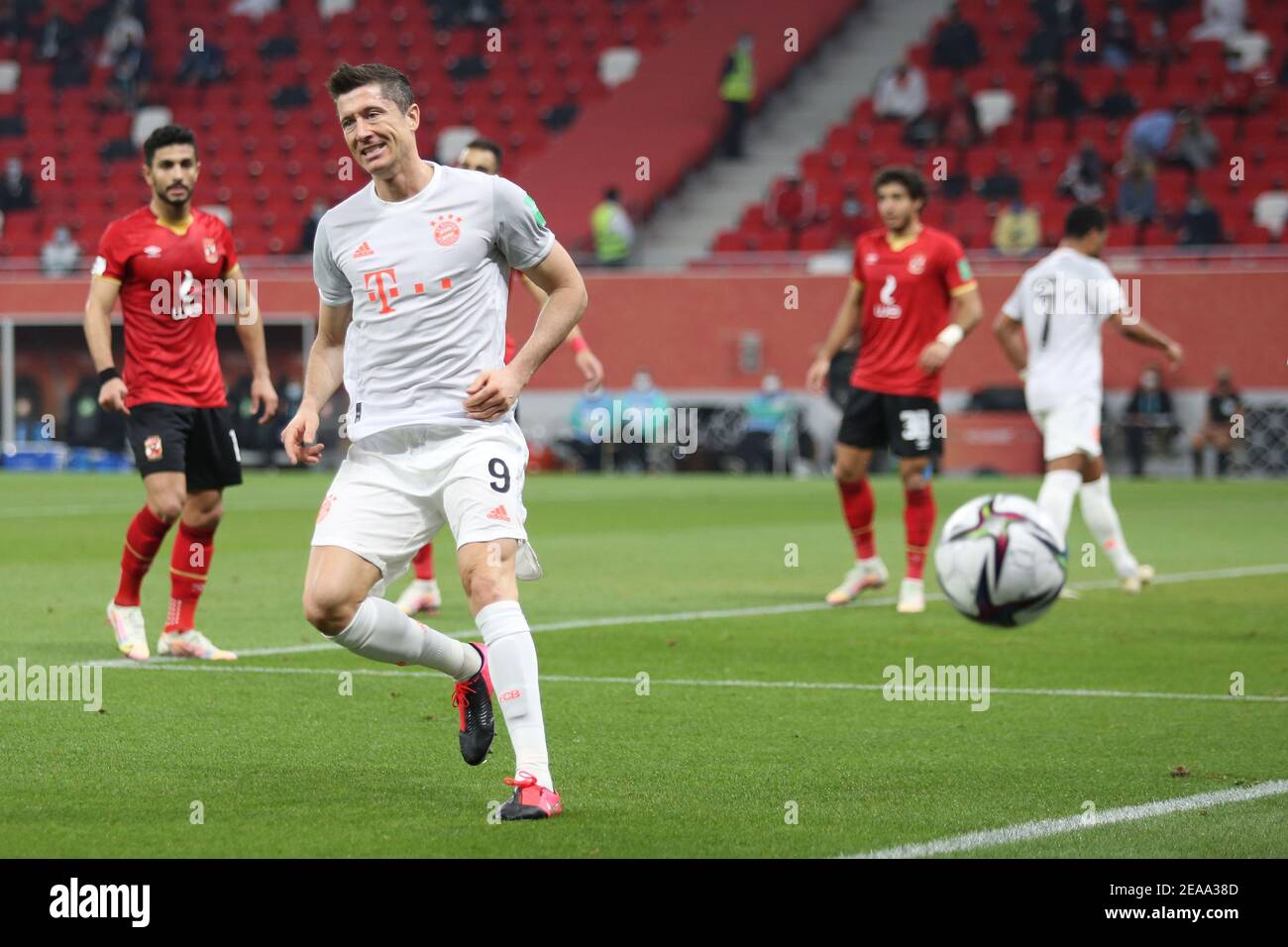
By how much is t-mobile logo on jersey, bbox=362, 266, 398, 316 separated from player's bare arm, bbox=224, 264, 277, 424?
3087mm

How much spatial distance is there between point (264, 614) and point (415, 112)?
5501 millimetres

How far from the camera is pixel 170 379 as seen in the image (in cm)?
927

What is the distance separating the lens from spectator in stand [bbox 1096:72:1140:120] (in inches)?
1156

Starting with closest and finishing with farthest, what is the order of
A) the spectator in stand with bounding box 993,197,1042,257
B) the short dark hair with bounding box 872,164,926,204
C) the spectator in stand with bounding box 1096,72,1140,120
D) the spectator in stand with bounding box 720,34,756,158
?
the short dark hair with bounding box 872,164,926,204, the spectator in stand with bounding box 993,197,1042,257, the spectator in stand with bounding box 1096,72,1140,120, the spectator in stand with bounding box 720,34,756,158

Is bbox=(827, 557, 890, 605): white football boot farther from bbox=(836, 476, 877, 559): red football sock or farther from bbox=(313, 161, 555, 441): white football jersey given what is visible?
bbox=(313, 161, 555, 441): white football jersey

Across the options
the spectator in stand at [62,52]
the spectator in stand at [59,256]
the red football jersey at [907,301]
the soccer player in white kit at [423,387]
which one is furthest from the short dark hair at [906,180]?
the spectator in stand at [62,52]

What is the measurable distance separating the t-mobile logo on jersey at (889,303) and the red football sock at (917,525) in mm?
A: 978

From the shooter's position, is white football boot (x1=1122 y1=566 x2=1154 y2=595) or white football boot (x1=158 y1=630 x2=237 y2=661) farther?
white football boot (x1=1122 y1=566 x2=1154 y2=595)

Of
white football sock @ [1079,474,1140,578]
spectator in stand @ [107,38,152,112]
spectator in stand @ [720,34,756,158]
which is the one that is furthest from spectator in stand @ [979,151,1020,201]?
white football sock @ [1079,474,1140,578]

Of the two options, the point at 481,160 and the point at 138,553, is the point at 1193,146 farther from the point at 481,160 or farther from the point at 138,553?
the point at 138,553

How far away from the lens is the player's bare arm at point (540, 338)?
5945 millimetres
